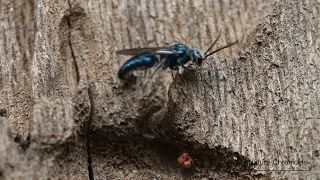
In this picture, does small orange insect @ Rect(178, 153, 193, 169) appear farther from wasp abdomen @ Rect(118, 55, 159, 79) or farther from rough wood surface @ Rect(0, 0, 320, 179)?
wasp abdomen @ Rect(118, 55, 159, 79)

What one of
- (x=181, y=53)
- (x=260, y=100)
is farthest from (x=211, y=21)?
(x=260, y=100)

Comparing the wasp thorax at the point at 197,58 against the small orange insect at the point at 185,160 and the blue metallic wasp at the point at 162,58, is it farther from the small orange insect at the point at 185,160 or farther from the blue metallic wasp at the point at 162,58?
the small orange insect at the point at 185,160

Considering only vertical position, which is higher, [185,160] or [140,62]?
[140,62]

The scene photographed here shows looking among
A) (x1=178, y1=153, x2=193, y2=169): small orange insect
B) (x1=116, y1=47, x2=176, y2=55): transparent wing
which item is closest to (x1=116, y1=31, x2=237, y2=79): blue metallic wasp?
(x1=116, y1=47, x2=176, y2=55): transparent wing

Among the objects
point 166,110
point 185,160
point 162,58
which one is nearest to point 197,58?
point 162,58

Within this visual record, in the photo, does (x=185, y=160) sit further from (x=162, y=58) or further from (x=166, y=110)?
(x=162, y=58)

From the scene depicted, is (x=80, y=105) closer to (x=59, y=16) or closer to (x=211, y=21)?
(x=59, y=16)

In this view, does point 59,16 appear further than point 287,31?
Yes
